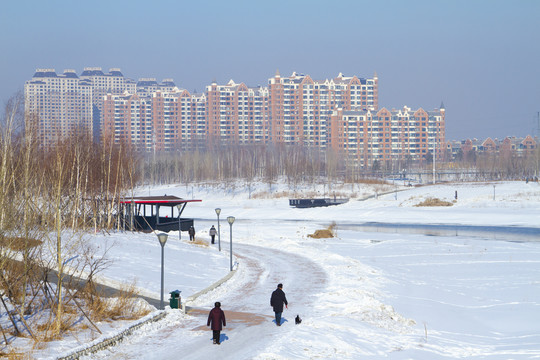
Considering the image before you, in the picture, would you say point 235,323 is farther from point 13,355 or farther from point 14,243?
point 14,243

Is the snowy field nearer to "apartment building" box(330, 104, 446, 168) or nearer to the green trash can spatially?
the green trash can

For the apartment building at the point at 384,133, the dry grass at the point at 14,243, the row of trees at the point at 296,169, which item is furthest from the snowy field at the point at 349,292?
the apartment building at the point at 384,133

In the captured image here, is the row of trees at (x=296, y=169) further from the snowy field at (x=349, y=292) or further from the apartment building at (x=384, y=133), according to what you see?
the snowy field at (x=349, y=292)

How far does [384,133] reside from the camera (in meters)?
186

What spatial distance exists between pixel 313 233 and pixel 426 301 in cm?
2963

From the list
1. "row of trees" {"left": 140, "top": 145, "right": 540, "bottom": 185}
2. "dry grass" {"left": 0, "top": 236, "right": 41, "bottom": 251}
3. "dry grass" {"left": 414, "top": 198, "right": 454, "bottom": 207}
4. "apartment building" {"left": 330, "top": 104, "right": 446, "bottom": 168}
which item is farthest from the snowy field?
"apartment building" {"left": 330, "top": 104, "right": 446, "bottom": 168}

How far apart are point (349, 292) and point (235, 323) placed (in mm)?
6652

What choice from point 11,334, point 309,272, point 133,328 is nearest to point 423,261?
point 309,272

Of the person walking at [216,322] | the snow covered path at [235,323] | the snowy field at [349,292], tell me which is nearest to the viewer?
the snow covered path at [235,323]

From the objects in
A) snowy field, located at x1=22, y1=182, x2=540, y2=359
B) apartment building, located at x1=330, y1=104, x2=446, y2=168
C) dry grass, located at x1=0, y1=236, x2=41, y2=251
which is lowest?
snowy field, located at x1=22, y1=182, x2=540, y2=359

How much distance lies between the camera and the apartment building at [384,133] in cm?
18525

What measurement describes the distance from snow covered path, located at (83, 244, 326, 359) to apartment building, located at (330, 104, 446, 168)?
15510cm

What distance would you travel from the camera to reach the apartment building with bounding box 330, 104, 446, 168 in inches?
7293

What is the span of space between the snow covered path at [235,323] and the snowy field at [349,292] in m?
0.05
